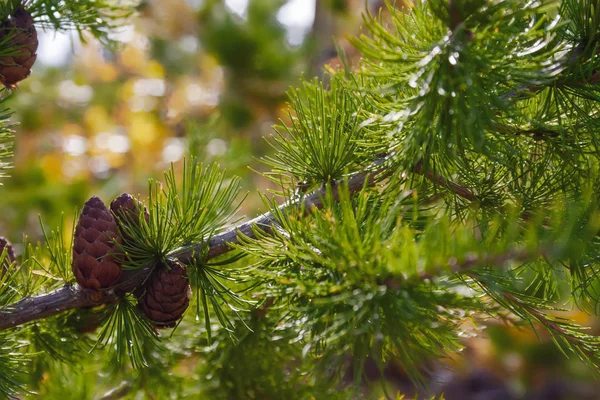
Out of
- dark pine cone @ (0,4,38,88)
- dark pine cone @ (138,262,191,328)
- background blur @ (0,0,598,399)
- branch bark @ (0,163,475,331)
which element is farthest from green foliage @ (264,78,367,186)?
background blur @ (0,0,598,399)

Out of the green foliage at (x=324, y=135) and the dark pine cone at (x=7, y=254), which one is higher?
the green foliage at (x=324, y=135)

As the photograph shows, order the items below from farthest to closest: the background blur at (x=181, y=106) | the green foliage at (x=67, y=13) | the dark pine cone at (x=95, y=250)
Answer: the background blur at (x=181, y=106), the green foliage at (x=67, y=13), the dark pine cone at (x=95, y=250)

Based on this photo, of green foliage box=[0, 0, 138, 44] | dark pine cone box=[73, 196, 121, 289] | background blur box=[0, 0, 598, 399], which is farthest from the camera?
background blur box=[0, 0, 598, 399]

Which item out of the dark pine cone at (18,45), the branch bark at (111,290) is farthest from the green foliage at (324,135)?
the dark pine cone at (18,45)

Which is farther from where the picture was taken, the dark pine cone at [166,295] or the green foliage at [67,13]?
the green foliage at [67,13]

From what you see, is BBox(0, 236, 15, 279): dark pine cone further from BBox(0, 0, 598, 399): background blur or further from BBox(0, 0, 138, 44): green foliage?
BBox(0, 0, 598, 399): background blur

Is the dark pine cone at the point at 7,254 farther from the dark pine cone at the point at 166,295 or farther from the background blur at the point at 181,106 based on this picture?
the background blur at the point at 181,106
